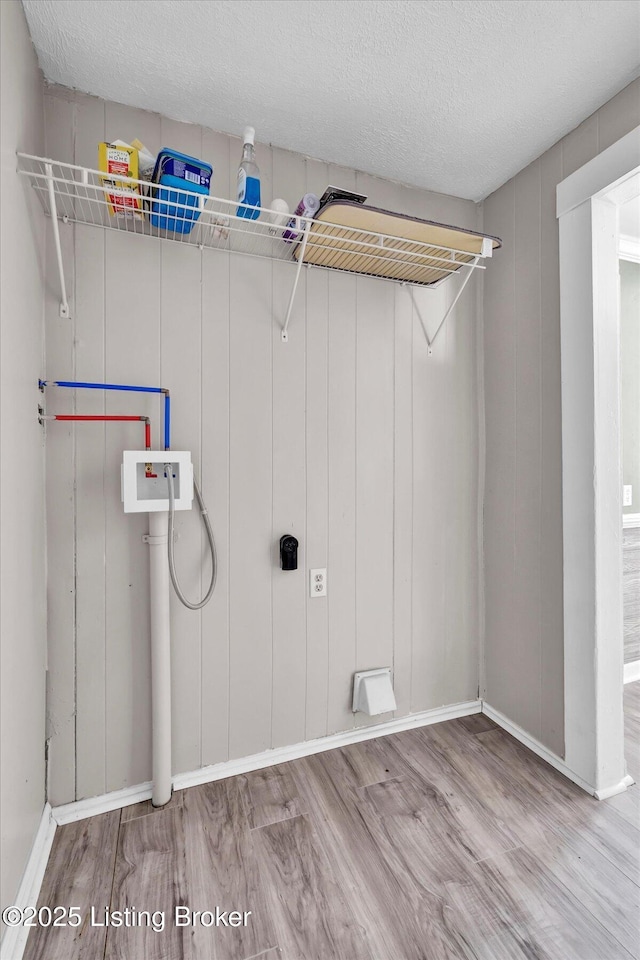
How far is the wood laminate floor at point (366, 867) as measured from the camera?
108 cm

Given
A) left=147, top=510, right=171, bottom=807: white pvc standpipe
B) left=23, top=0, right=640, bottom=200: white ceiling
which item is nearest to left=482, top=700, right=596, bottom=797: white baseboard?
left=147, top=510, right=171, bottom=807: white pvc standpipe

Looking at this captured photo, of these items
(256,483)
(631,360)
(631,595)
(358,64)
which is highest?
(358,64)

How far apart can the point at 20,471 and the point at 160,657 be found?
69 centimetres

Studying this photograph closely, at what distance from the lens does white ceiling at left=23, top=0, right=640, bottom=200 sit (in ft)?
3.91

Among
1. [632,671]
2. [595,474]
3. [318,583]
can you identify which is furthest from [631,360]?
[318,583]

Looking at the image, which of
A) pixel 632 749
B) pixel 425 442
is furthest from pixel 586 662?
pixel 425 442

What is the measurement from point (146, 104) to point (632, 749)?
2841 mm

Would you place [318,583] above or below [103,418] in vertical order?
below

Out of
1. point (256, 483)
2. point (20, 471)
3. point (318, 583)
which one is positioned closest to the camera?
point (20, 471)

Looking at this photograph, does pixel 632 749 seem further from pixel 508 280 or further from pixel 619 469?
pixel 508 280

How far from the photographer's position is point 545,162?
171 centimetres

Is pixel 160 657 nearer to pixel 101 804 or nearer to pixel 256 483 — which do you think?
pixel 101 804

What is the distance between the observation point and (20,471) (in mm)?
1147

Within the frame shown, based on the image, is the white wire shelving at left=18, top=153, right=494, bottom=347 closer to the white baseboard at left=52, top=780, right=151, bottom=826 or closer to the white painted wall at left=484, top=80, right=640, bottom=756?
the white painted wall at left=484, top=80, right=640, bottom=756
